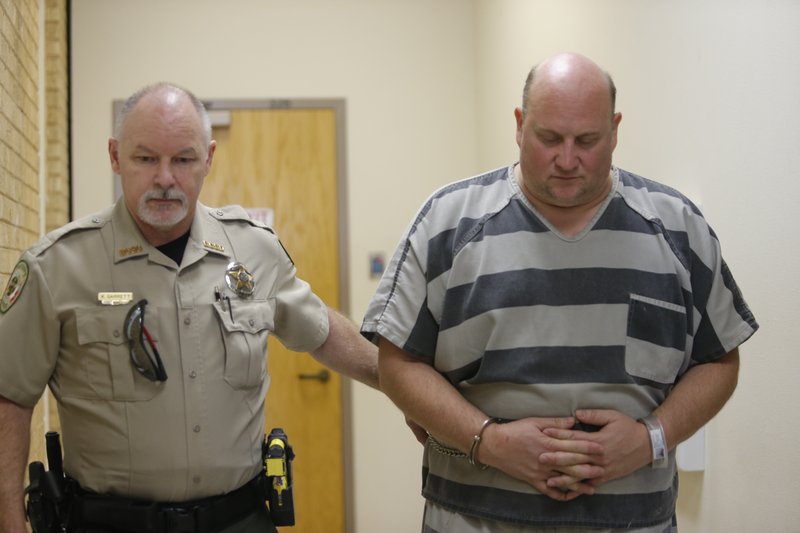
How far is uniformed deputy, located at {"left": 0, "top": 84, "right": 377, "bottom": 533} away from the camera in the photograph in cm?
168

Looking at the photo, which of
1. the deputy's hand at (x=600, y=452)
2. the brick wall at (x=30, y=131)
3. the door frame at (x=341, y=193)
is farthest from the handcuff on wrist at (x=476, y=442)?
the door frame at (x=341, y=193)

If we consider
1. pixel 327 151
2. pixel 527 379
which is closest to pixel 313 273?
pixel 327 151

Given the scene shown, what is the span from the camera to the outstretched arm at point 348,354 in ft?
6.78

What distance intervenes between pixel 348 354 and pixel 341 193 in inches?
94.4

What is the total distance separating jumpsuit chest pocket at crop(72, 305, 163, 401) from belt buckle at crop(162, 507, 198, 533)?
0.75ft

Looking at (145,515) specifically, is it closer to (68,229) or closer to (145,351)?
(145,351)

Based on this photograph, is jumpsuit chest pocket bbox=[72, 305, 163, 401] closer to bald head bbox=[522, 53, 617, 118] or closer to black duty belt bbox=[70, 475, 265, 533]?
black duty belt bbox=[70, 475, 265, 533]

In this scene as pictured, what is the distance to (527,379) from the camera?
156cm

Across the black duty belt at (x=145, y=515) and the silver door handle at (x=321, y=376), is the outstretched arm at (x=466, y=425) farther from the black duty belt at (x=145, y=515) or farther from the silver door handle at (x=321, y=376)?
the silver door handle at (x=321, y=376)

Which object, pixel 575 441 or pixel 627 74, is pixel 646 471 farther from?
pixel 627 74

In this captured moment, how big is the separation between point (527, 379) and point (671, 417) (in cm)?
29

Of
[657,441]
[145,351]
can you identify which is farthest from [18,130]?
[657,441]

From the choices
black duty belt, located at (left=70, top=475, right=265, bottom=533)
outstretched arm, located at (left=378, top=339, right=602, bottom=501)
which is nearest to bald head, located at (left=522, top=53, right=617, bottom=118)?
outstretched arm, located at (left=378, top=339, right=602, bottom=501)

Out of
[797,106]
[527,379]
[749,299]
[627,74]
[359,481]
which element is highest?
[627,74]
